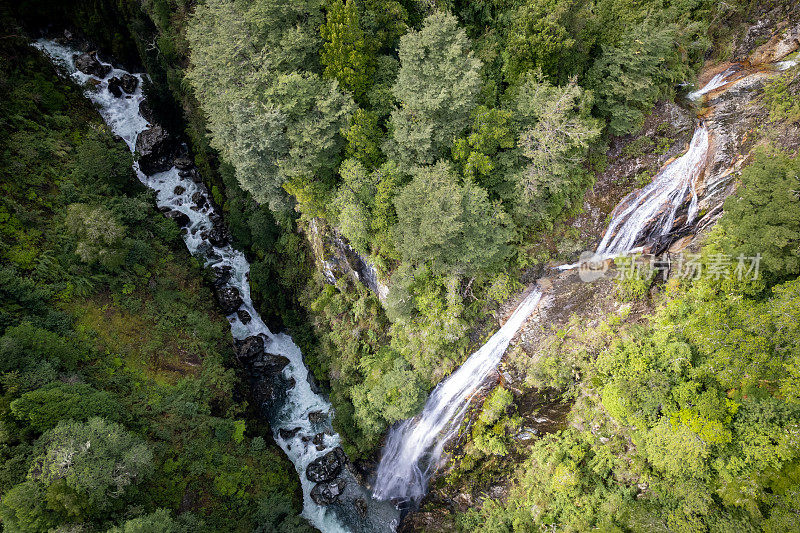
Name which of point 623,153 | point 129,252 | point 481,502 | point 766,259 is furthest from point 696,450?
point 129,252

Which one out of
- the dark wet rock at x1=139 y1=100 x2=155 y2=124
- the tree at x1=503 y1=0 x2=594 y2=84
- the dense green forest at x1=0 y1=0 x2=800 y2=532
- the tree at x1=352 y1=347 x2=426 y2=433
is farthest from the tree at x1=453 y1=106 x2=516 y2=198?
the dark wet rock at x1=139 y1=100 x2=155 y2=124

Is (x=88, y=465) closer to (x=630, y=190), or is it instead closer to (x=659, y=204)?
(x=630, y=190)

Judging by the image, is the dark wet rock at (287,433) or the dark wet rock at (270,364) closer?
the dark wet rock at (287,433)

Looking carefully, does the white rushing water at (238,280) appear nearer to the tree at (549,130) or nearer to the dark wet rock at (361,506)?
the dark wet rock at (361,506)

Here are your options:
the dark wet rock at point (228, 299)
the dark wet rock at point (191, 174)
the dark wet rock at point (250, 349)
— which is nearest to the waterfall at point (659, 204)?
the dark wet rock at point (250, 349)

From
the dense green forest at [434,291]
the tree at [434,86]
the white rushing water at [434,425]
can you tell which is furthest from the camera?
the white rushing water at [434,425]

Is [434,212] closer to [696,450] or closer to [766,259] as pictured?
[766,259]

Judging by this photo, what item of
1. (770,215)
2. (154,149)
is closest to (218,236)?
(154,149)
